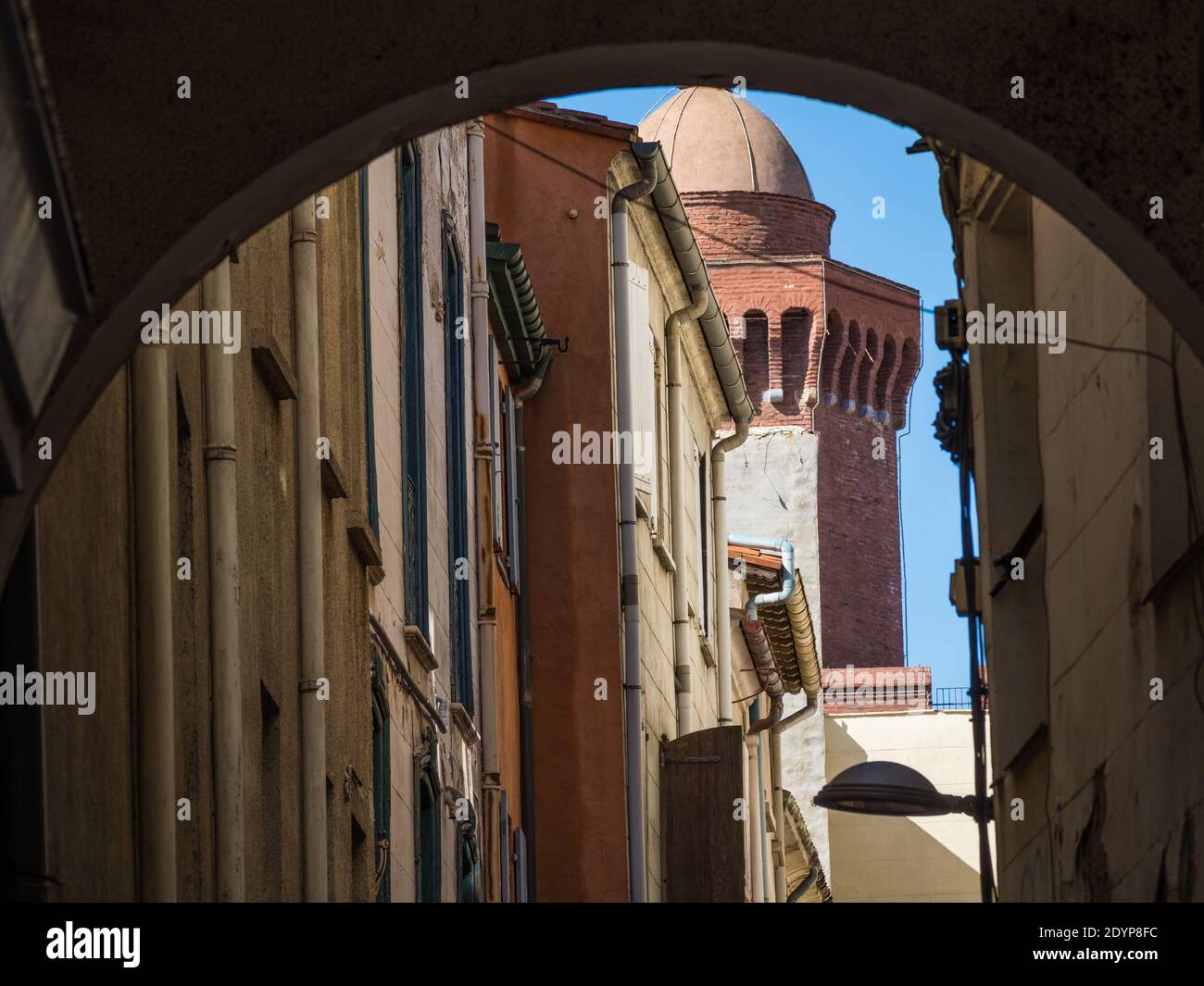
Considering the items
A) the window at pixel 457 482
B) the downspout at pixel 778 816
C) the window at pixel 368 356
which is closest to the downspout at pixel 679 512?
the window at pixel 457 482

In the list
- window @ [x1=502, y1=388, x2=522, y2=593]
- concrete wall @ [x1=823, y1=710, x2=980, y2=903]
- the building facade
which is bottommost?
concrete wall @ [x1=823, y1=710, x2=980, y2=903]

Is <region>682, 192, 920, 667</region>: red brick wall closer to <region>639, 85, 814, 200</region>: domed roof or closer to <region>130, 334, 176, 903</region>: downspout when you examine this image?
<region>639, 85, 814, 200</region>: domed roof

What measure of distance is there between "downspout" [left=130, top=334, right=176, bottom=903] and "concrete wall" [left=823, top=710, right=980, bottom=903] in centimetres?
4060

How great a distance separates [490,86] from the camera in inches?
205

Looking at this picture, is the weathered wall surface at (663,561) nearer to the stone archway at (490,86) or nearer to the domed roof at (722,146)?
the stone archway at (490,86)

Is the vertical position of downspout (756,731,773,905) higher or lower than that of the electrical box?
lower

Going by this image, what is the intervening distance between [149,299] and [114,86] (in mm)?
439

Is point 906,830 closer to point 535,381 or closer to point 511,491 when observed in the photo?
point 535,381

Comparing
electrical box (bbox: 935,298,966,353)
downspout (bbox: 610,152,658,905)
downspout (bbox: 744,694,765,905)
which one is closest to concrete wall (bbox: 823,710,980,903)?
downspout (bbox: 744,694,765,905)

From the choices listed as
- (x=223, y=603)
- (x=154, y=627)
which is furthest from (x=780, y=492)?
(x=154, y=627)

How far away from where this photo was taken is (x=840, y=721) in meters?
49.5

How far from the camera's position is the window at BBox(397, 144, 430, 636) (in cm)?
1393

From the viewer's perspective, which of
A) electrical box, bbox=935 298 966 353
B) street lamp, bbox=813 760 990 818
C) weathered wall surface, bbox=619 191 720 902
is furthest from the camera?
weathered wall surface, bbox=619 191 720 902

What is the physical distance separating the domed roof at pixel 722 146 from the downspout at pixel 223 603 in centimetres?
4500
